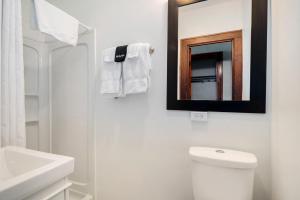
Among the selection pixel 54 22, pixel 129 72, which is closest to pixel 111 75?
pixel 129 72

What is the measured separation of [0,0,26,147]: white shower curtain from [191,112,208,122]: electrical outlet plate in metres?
1.29

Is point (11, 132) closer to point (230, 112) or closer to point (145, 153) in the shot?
point (145, 153)

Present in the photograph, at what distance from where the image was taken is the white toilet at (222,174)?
3.20ft

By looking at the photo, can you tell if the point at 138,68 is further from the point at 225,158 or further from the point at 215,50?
the point at 225,158

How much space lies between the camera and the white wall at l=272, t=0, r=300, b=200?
708 millimetres

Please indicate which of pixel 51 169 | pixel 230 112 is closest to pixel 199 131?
pixel 230 112

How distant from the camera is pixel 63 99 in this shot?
1938 mm

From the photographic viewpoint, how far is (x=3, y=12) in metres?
1.17

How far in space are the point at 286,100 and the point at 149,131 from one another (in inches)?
38.5

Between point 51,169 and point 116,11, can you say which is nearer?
point 51,169

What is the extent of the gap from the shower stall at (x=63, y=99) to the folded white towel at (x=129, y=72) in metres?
0.32

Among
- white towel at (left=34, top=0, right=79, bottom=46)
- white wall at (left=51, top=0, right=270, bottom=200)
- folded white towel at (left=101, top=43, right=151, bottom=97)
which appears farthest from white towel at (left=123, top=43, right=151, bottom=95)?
white towel at (left=34, top=0, right=79, bottom=46)

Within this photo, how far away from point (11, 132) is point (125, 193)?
3.50ft

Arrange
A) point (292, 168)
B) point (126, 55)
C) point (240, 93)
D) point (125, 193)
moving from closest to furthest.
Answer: point (292, 168)
point (240, 93)
point (126, 55)
point (125, 193)
